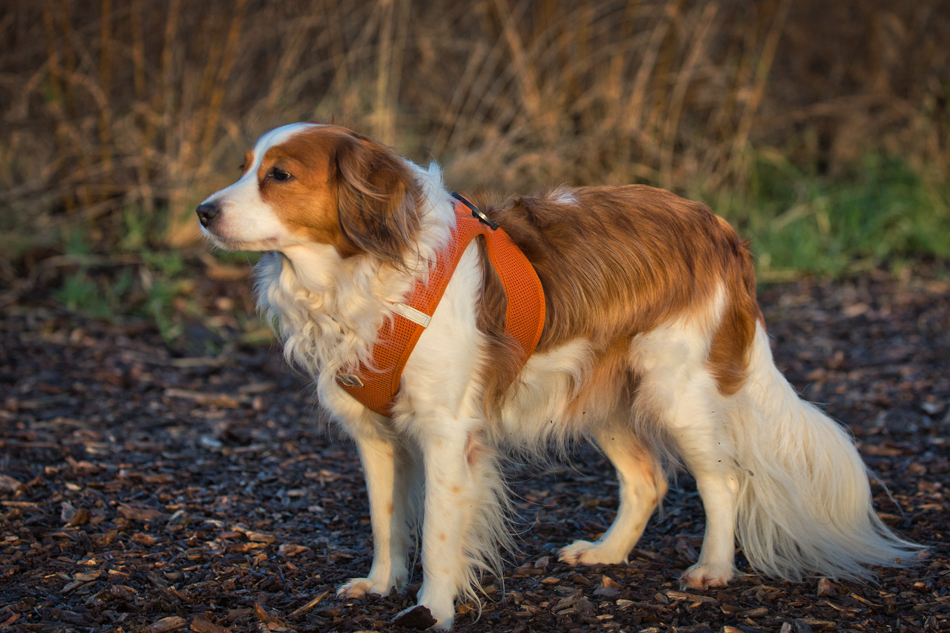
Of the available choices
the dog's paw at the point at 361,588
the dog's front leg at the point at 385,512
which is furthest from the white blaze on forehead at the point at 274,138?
the dog's paw at the point at 361,588

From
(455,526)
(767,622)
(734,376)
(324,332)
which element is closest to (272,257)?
(324,332)

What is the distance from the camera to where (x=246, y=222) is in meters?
2.12

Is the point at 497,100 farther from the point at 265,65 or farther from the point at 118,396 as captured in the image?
the point at 118,396

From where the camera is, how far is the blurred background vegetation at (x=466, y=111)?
18.1 feet

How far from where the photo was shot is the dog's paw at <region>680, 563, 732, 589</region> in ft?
7.98

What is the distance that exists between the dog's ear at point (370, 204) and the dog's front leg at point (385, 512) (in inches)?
22.6

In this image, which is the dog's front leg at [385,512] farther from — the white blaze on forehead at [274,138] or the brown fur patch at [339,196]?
the white blaze on forehead at [274,138]

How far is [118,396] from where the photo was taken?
400 centimetres

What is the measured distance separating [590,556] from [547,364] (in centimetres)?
64

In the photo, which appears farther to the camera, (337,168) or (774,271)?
(774,271)

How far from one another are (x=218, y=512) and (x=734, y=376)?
5.53ft

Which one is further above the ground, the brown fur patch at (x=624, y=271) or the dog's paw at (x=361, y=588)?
the brown fur patch at (x=624, y=271)

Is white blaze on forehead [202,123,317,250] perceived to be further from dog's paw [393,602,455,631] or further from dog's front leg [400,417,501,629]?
dog's paw [393,602,455,631]

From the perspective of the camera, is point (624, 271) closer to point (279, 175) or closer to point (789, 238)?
point (279, 175)
